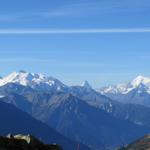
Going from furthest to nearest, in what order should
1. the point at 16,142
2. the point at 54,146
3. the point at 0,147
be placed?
the point at 54,146 < the point at 16,142 < the point at 0,147

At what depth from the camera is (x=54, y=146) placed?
50.4m

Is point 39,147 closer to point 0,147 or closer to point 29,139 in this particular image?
point 29,139

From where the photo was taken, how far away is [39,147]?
4712cm

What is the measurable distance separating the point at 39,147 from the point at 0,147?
525 centimetres

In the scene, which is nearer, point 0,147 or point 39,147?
point 0,147

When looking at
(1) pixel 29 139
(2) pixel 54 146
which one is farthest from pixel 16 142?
(2) pixel 54 146

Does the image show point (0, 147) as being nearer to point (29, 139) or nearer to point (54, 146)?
point (29, 139)

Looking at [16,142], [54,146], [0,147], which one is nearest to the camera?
[0,147]

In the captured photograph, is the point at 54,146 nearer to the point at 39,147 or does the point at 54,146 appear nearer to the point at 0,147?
the point at 39,147

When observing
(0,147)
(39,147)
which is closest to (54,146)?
(39,147)

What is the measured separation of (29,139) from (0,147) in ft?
16.0

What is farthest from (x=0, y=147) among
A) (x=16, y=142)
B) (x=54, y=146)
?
(x=54, y=146)

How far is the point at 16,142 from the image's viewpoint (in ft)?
151

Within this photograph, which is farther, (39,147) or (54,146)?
(54,146)
